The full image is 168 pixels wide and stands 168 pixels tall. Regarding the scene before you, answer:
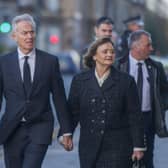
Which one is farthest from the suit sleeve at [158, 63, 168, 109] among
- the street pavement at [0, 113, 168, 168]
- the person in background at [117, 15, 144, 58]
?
the person in background at [117, 15, 144, 58]

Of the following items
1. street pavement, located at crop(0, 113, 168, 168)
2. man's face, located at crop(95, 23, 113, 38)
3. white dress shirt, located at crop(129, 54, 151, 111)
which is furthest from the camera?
street pavement, located at crop(0, 113, 168, 168)

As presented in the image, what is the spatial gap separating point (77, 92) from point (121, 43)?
17.7 ft

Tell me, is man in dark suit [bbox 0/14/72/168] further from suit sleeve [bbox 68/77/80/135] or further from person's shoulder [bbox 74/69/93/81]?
person's shoulder [bbox 74/69/93/81]

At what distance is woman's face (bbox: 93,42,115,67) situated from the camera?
7.88 meters

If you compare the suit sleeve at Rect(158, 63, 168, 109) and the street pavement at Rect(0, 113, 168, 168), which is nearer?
the suit sleeve at Rect(158, 63, 168, 109)

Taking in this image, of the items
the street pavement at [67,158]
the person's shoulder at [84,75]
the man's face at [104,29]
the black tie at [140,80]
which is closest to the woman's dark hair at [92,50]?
the person's shoulder at [84,75]

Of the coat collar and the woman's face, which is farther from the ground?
the woman's face

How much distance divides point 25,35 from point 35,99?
1.85 ft

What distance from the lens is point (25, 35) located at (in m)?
8.02

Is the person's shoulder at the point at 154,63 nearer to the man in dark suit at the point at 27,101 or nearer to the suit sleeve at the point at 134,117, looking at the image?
the suit sleeve at the point at 134,117

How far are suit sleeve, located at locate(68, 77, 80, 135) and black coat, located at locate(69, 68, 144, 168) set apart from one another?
0.11 ft

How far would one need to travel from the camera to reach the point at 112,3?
194 feet

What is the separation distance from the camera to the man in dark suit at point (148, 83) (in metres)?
9.45

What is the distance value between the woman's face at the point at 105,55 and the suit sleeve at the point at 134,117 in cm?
27
